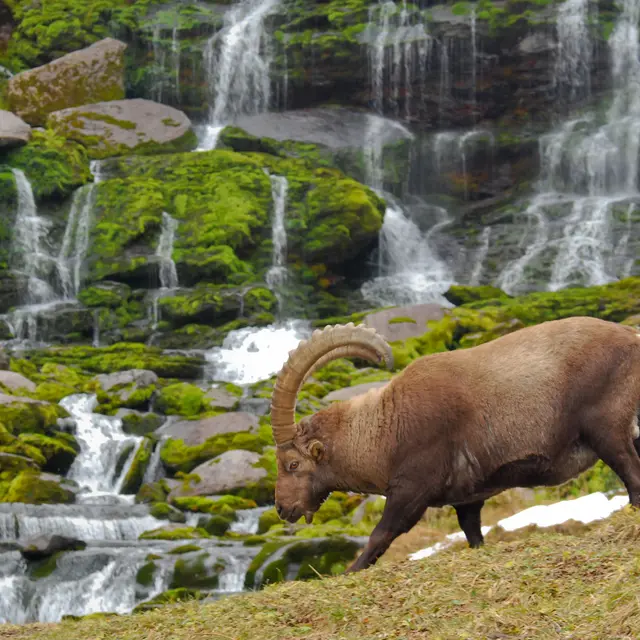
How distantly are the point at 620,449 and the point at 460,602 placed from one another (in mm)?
2568

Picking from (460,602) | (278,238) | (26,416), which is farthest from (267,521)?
(278,238)

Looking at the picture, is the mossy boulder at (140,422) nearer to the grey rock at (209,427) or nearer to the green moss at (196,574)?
the grey rock at (209,427)

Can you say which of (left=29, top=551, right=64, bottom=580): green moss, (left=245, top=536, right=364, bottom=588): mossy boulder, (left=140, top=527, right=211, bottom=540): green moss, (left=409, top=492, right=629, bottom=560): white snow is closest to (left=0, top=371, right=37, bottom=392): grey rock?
(left=140, top=527, right=211, bottom=540): green moss

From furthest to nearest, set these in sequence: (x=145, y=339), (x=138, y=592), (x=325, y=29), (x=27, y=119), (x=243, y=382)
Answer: (x=325, y=29), (x=27, y=119), (x=145, y=339), (x=243, y=382), (x=138, y=592)

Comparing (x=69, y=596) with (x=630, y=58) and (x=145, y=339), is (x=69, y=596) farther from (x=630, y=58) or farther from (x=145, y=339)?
(x=630, y=58)

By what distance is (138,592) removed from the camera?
53.0ft

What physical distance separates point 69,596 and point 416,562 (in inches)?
365

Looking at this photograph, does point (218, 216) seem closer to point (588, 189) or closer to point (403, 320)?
point (403, 320)

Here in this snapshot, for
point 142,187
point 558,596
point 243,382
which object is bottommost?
point 243,382

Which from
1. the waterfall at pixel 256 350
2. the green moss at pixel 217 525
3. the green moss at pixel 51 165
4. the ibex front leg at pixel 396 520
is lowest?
the waterfall at pixel 256 350

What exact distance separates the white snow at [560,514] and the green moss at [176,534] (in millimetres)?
7464

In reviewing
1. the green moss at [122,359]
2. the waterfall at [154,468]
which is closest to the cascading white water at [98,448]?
the waterfall at [154,468]

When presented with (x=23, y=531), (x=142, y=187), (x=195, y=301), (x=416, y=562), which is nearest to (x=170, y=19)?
(x=142, y=187)

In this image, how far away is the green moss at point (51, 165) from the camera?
38125mm
